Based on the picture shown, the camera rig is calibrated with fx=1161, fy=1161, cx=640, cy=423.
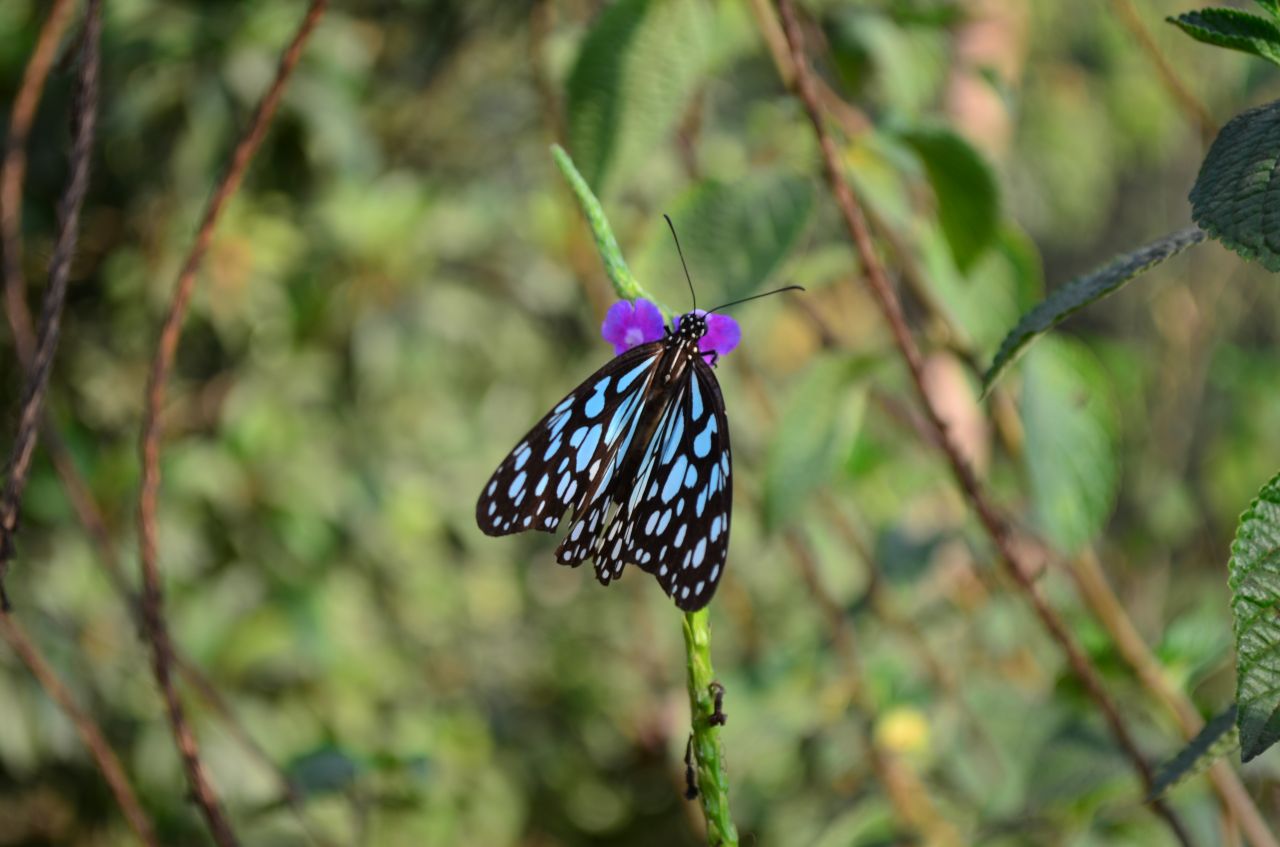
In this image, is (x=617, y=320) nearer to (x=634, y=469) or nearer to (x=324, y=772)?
(x=634, y=469)

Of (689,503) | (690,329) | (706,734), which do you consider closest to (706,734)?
(706,734)

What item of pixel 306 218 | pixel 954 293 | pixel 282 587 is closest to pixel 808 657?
pixel 954 293

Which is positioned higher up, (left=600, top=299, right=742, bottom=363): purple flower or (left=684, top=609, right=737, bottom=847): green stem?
(left=600, top=299, right=742, bottom=363): purple flower

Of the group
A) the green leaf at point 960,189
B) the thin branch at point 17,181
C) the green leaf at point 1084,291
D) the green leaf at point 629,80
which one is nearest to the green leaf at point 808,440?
the green leaf at point 960,189

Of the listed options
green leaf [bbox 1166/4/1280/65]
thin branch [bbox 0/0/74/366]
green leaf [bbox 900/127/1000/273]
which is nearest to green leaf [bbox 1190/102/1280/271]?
green leaf [bbox 1166/4/1280/65]

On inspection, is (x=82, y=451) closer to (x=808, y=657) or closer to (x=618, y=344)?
(x=808, y=657)

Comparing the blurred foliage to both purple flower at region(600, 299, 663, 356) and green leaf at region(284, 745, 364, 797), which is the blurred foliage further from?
purple flower at region(600, 299, 663, 356)
